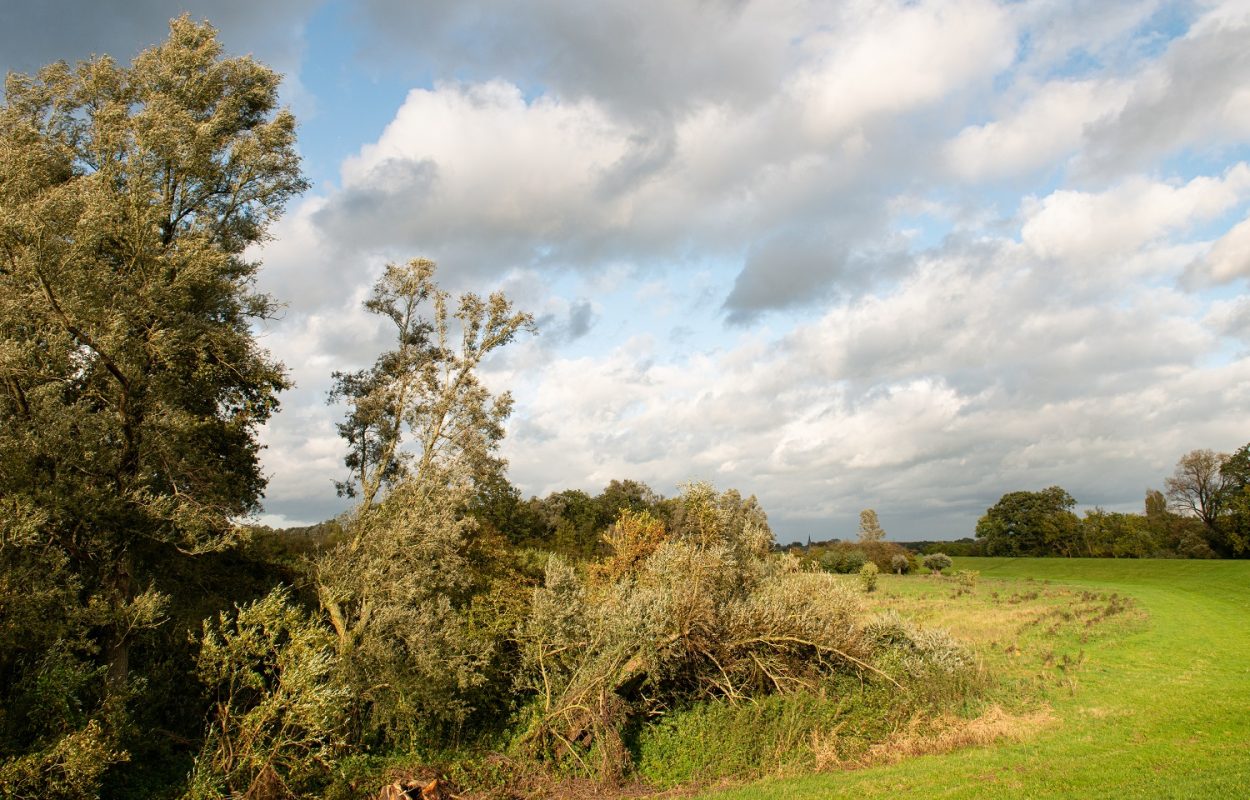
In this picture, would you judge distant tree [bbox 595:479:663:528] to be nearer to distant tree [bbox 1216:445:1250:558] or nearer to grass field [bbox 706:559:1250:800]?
grass field [bbox 706:559:1250:800]

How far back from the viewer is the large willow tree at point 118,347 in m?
16.0

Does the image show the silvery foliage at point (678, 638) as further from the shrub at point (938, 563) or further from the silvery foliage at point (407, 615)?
the shrub at point (938, 563)

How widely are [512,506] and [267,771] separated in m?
55.8

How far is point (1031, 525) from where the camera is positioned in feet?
408

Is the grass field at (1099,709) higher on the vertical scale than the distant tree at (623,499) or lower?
lower

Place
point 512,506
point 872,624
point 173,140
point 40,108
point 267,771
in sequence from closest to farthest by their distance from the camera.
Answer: point 267,771, point 173,140, point 40,108, point 872,624, point 512,506

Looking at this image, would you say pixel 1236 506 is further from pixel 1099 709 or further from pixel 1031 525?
pixel 1099 709

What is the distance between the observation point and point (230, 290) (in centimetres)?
2244

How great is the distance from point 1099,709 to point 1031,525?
114 m

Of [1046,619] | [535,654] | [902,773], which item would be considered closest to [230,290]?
[535,654]

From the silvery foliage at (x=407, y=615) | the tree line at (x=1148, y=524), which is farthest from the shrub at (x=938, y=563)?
the silvery foliage at (x=407, y=615)

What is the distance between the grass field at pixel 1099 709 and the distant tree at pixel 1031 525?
213 ft

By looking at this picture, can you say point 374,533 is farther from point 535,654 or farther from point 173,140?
point 173,140

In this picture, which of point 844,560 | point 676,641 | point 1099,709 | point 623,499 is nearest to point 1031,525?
point 844,560
